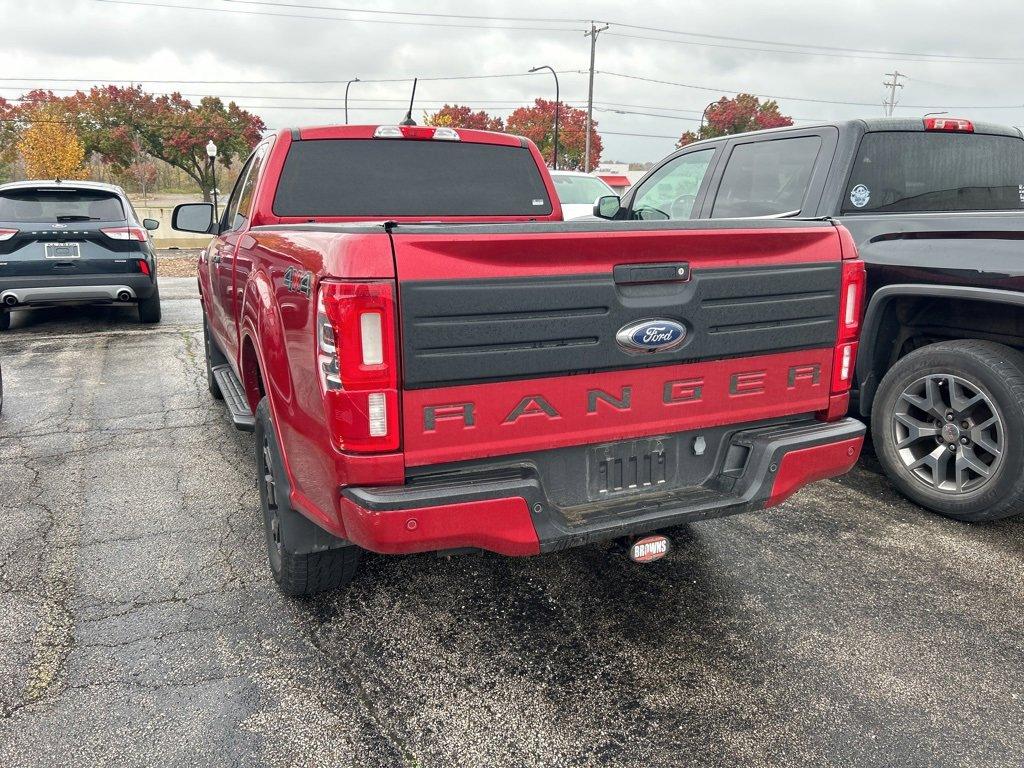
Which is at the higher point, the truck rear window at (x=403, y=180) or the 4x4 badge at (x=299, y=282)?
the truck rear window at (x=403, y=180)

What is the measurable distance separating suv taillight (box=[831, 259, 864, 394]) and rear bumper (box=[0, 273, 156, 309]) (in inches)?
337

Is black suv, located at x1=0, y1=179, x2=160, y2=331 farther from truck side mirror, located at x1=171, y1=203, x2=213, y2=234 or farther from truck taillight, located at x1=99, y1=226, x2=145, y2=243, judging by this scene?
truck side mirror, located at x1=171, y1=203, x2=213, y2=234

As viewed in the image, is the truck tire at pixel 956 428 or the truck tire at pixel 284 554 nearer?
the truck tire at pixel 284 554

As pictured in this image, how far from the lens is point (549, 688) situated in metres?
2.63

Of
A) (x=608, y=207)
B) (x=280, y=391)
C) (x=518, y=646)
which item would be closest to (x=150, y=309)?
(x=608, y=207)

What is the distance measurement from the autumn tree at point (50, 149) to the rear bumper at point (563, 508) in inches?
2131

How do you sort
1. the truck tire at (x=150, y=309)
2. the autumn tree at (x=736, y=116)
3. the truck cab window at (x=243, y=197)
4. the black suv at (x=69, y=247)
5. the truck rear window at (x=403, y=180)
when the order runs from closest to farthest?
the truck rear window at (x=403, y=180), the truck cab window at (x=243, y=197), the black suv at (x=69, y=247), the truck tire at (x=150, y=309), the autumn tree at (x=736, y=116)

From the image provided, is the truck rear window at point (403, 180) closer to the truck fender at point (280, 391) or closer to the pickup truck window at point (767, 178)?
the truck fender at point (280, 391)

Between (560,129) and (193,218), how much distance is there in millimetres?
73371

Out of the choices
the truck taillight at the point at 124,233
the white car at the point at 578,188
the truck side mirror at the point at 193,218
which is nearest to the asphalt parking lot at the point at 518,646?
the truck side mirror at the point at 193,218

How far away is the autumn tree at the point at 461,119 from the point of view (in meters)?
67.3

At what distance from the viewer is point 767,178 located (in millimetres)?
4789

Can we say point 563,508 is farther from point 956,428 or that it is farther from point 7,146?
point 7,146

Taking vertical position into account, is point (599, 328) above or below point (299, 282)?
below
